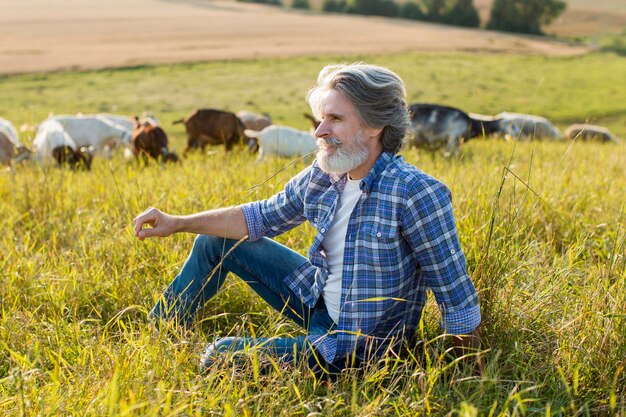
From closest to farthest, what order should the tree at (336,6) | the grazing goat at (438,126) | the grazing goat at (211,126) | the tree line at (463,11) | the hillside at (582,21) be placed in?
the grazing goat at (211,126)
the grazing goat at (438,126)
the tree line at (463,11)
the hillside at (582,21)
the tree at (336,6)

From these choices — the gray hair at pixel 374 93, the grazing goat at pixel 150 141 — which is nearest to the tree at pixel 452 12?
the grazing goat at pixel 150 141

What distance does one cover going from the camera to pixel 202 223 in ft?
12.7

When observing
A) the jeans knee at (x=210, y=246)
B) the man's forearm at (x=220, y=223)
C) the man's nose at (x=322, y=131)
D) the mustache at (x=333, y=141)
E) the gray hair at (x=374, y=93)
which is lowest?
the jeans knee at (x=210, y=246)

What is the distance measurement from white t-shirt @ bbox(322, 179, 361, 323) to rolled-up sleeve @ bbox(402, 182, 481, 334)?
1.12 feet

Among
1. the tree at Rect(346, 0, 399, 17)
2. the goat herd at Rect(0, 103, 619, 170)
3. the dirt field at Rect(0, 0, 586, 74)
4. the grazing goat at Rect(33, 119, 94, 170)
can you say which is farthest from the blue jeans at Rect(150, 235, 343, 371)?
the tree at Rect(346, 0, 399, 17)

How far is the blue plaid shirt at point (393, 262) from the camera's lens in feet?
10.6

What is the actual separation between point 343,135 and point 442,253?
70 centimetres

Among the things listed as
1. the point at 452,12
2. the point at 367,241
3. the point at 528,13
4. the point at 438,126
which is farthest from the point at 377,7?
the point at 367,241

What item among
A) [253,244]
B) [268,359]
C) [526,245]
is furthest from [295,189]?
[526,245]

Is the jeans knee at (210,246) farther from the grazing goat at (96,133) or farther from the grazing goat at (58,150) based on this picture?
the grazing goat at (96,133)

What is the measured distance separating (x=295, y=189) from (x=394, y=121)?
0.70 m

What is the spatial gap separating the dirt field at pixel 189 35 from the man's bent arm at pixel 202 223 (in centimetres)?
3095

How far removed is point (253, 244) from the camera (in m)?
3.88

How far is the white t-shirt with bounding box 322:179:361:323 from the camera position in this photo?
11.5ft
